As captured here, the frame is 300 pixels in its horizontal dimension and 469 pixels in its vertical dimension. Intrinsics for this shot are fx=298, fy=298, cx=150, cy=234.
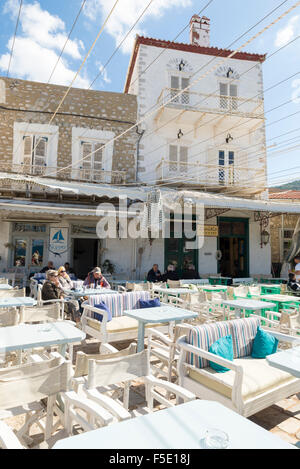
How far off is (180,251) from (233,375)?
32.7 feet

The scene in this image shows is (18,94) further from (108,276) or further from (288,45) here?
(288,45)

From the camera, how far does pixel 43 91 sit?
1213cm

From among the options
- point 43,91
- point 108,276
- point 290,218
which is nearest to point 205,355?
point 108,276

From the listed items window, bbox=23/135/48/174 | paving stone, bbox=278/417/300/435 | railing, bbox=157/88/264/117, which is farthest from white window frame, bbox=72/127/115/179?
paving stone, bbox=278/417/300/435

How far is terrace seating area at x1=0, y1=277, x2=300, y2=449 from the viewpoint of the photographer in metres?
1.51

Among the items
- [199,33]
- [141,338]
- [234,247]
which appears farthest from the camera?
[199,33]

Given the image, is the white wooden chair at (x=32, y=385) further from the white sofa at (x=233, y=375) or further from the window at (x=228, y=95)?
the window at (x=228, y=95)

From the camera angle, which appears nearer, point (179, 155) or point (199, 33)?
point (179, 155)

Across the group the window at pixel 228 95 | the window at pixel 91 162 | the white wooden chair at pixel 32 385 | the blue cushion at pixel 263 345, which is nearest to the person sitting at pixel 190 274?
the window at pixel 91 162

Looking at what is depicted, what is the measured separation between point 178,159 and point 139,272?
A: 532cm

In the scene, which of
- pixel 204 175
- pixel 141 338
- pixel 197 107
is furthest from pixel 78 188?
pixel 197 107

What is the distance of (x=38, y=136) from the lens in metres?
11.9

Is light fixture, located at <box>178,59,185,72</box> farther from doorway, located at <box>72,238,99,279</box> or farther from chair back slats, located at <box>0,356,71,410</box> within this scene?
chair back slats, located at <box>0,356,71,410</box>

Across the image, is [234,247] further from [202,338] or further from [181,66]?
[202,338]
